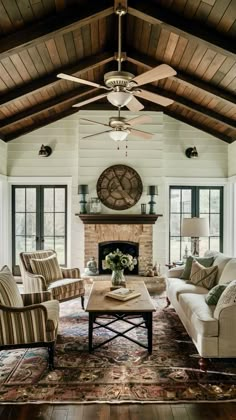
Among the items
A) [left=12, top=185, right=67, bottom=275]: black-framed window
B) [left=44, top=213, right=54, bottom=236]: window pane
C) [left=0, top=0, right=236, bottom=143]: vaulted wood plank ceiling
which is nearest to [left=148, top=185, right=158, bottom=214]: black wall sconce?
[left=0, top=0, right=236, bottom=143]: vaulted wood plank ceiling

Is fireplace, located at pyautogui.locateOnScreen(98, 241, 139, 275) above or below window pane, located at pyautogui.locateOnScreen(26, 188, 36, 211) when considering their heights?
below

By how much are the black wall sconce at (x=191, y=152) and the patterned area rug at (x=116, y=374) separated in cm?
399

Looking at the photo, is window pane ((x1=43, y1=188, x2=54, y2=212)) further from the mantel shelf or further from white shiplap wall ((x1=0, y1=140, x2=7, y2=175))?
white shiplap wall ((x1=0, y1=140, x2=7, y2=175))

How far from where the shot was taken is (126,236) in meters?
6.82

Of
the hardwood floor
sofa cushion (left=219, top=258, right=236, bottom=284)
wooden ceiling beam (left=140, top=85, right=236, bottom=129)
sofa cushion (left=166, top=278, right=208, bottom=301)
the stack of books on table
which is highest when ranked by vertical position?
wooden ceiling beam (left=140, top=85, right=236, bottom=129)

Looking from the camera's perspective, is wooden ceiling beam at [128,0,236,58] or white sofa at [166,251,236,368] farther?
wooden ceiling beam at [128,0,236,58]

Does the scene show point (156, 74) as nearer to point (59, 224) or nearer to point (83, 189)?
point (83, 189)

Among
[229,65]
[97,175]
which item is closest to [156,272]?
[97,175]

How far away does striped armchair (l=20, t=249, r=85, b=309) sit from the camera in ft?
15.8

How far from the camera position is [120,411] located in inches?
104

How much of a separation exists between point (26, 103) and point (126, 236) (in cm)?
315

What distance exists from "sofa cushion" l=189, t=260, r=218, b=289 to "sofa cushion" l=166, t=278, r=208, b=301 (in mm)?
74

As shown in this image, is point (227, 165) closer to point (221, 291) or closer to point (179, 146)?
point (179, 146)

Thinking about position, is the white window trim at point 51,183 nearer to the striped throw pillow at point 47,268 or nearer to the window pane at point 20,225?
the window pane at point 20,225
